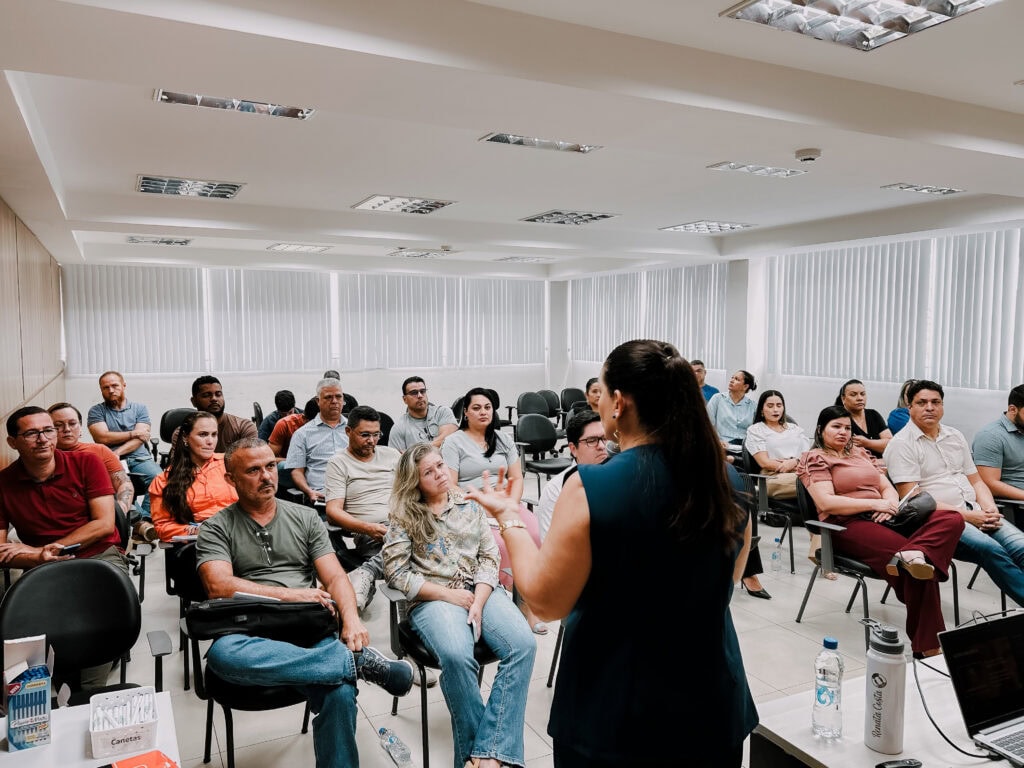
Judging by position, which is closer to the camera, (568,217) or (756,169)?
(756,169)

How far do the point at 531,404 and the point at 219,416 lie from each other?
4837 mm

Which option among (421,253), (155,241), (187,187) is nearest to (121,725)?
(187,187)

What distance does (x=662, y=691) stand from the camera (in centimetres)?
135

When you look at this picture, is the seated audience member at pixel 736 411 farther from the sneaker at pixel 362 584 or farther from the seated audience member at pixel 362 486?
the sneaker at pixel 362 584

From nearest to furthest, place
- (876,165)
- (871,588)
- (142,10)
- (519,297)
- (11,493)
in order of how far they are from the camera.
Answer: (142,10) → (11,493) → (876,165) → (871,588) → (519,297)

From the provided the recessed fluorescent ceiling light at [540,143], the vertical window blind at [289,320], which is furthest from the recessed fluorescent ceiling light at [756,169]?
the vertical window blind at [289,320]

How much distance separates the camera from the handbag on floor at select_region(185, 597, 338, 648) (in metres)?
2.42

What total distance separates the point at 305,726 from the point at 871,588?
3737mm

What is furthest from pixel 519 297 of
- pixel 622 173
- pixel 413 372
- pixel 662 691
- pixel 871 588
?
pixel 662 691

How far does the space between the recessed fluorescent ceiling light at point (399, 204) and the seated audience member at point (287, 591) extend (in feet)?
12.1

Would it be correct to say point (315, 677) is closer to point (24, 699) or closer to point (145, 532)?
point (24, 699)

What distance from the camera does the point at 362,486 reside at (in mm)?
4172

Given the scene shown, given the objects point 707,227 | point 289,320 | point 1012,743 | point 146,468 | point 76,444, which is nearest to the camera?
point 1012,743

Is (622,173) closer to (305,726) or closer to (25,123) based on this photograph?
(25,123)
